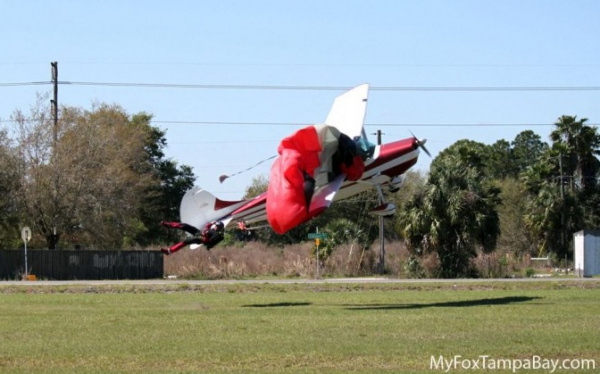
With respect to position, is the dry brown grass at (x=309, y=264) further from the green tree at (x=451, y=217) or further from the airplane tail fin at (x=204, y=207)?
the airplane tail fin at (x=204, y=207)

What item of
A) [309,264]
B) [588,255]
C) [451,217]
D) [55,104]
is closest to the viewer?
[588,255]

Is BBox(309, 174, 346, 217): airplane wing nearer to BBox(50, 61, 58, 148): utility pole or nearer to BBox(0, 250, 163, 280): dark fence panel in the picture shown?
BBox(0, 250, 163, 280): dark fence panel

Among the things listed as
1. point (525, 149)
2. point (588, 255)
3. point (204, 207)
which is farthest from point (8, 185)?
point (525, 149)

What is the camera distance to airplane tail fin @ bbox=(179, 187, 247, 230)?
104ft

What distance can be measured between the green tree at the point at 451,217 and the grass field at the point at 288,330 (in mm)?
16959

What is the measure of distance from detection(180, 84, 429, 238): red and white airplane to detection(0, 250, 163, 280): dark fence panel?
82.4 feet

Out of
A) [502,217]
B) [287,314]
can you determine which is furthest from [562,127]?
[287,314]

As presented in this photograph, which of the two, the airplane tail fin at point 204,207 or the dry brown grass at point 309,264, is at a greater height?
the airplane tail fin at point 204,207

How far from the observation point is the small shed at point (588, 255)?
51719 millimetres

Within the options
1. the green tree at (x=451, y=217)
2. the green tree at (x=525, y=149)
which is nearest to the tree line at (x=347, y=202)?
the green tree at (x=451, y=217)

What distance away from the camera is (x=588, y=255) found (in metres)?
51.9

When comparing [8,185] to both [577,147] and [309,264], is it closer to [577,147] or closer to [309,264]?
[309,264]

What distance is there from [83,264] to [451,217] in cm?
2143

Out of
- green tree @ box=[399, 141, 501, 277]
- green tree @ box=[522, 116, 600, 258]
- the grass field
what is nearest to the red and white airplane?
the grass field
